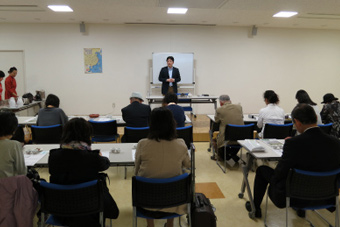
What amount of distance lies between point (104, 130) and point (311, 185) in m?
2.93

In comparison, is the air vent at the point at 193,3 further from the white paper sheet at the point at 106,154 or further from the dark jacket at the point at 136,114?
the white paper sheet at the point at 106,154

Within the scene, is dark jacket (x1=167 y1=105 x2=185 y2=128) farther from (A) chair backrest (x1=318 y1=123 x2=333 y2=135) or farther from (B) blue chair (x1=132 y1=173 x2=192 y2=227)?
(A) chair backrest (x1=318 y1=123 x2=333 y2=135)

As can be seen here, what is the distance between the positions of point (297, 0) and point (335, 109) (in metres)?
A: 2.05

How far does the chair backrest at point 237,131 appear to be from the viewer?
3859mm

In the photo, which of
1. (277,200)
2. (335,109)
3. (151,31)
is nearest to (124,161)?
(277,200)

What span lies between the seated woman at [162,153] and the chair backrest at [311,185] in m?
0.89

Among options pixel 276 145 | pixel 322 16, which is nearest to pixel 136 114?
pixel 276 145

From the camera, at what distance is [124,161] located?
244 cm

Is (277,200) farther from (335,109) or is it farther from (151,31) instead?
(151,31)

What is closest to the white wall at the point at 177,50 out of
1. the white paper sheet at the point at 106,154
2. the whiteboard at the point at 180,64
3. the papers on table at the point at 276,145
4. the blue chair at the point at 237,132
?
the whiteboard at the point at 180,64

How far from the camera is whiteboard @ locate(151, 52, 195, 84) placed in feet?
25.8

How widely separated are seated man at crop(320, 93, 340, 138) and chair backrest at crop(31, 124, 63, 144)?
162 inches

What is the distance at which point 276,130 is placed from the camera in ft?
12.8

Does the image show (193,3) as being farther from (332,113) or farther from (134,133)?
(332,113)
